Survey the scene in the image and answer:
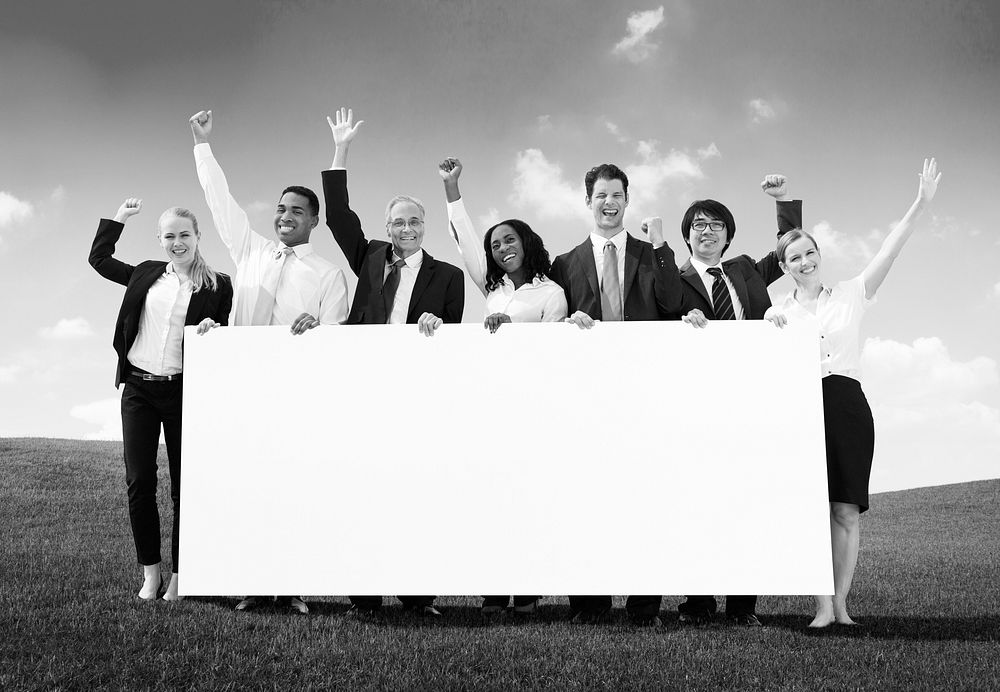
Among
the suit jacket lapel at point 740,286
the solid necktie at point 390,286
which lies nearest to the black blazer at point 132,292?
the solid necktie at point 390,286

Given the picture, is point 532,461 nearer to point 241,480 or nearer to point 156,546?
point 241,480

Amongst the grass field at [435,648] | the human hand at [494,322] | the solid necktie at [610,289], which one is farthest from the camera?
the solid necktie at [610,289]

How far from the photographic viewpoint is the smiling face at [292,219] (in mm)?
6234

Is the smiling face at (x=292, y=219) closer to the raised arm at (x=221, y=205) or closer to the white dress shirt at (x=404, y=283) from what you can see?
the raised arm at (x=221, y=205)

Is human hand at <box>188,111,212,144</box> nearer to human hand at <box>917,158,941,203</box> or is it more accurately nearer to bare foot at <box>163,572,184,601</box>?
bare foot at <box>163,572,184,601</box>

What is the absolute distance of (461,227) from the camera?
612cm

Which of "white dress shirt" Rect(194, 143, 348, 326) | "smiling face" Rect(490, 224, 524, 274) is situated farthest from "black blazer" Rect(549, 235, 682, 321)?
"white dress shirt" Rect(194, 143, 348, 326)

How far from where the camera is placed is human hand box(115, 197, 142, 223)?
21.5ft

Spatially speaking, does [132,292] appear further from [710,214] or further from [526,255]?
[710,214]

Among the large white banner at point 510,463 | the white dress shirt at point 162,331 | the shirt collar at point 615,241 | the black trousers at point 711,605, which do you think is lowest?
the black trousers at point 711,605

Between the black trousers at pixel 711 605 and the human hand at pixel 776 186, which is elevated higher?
the human hand at pixel 776 186

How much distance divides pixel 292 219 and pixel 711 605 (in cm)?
438

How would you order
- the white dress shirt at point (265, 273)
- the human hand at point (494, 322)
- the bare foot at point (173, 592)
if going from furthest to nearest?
the bare foot at point (173, 592) → the white dress shirt at point (265, 273) → the human hand at point (494, 322)

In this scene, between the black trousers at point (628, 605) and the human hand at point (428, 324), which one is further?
the black trousers at point (628, 605)
